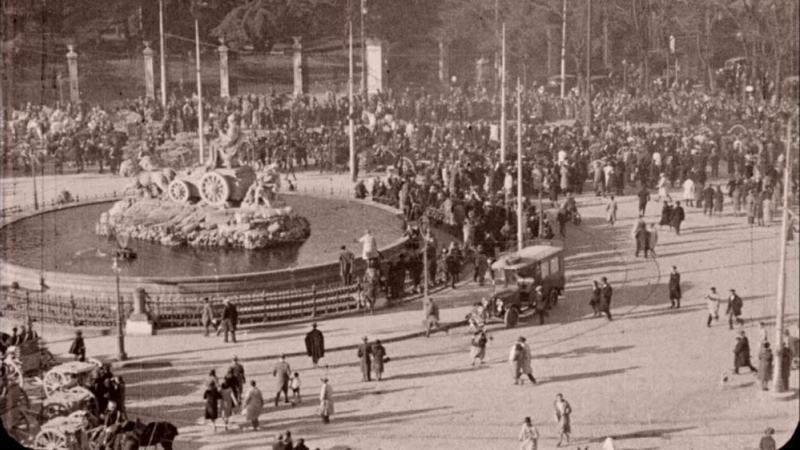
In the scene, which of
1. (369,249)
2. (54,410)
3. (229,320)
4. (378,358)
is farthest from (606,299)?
(54,410)

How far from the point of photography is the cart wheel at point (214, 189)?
3650cm

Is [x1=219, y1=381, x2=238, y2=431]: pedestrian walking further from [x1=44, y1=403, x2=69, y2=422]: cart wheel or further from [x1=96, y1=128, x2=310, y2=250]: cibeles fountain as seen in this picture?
Answer: [x1=96, y1=128, x2=310, y2=250]: cibeles fountain

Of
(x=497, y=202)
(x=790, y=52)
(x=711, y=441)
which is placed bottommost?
(x=711, y=441)

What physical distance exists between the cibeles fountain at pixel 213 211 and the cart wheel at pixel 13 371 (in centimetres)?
1154

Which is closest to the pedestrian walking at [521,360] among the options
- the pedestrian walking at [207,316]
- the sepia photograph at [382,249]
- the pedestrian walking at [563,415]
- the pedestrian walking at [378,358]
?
the sepia photograph at [382,249]

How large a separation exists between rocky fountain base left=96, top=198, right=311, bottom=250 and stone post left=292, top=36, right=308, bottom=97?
34.6 meters

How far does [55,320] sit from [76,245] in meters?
6.45

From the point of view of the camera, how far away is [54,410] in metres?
22.3

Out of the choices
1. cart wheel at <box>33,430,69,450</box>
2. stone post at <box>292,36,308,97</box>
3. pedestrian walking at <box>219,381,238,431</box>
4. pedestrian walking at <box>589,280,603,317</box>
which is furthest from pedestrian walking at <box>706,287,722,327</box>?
stone post at <box>292,36,308,97</box>

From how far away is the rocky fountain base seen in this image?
35344mm

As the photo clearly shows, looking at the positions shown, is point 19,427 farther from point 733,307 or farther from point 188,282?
point 733,307

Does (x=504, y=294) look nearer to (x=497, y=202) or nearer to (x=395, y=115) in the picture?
(x=497, y=202)

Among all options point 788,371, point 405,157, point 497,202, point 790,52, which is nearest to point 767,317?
point 788,371

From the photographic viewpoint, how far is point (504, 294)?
30.0 meters
